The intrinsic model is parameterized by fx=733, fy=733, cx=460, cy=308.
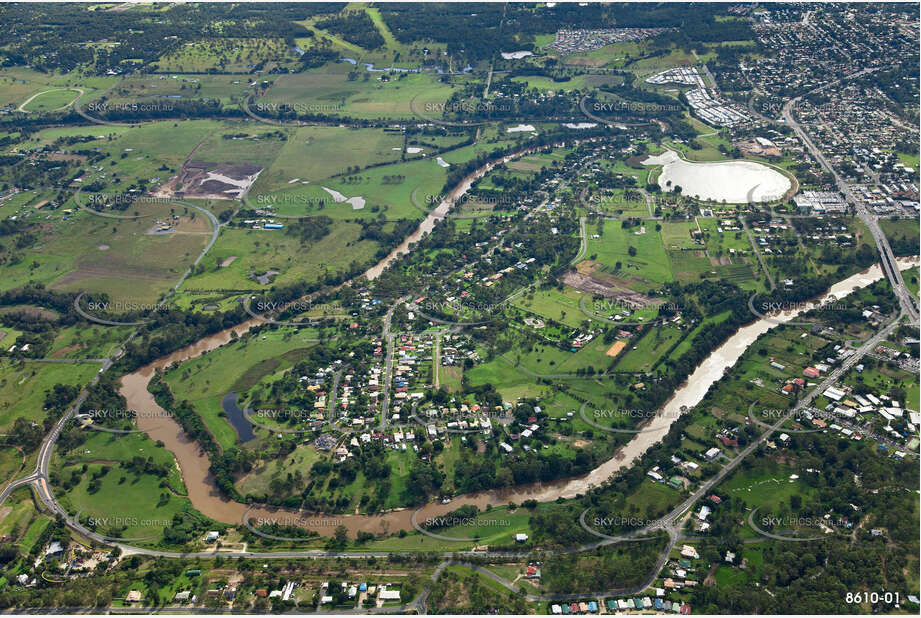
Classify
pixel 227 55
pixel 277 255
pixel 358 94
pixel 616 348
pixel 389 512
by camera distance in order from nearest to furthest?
pixel 389 512 < pixel 616 348 < pixel 277 255 < pixel 358 94 < pixel 227 55

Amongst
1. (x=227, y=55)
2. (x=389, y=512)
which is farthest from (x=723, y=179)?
(x=227, y=55)

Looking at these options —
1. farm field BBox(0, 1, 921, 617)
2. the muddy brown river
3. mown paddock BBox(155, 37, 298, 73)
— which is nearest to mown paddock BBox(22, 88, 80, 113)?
farm field BBox(0, 1, 921, 617)

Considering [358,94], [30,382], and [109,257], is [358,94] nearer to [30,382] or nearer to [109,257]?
[109,257]

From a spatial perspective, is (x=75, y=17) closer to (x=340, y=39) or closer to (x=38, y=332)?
(x=340, y=39)

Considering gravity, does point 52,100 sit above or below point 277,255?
above

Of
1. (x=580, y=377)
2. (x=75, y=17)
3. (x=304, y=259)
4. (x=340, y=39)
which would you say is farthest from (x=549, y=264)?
(x=75, y=17)

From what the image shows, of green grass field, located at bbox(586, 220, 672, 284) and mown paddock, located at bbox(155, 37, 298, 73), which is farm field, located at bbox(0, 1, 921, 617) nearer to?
green grass field, located at bbox(586, 220, 672, 284)
